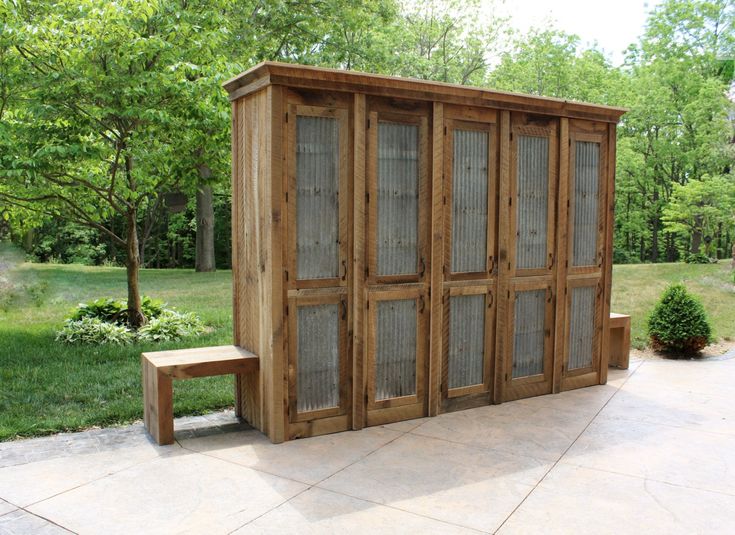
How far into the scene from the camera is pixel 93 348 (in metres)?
7.40

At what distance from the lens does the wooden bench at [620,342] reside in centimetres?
702

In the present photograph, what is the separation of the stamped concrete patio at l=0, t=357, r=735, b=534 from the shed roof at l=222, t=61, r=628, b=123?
2.52 m

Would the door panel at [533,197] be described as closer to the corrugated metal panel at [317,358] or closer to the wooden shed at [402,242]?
the wooden shed at [402,242]

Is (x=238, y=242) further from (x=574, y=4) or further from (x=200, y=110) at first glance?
(x=574, y=4)

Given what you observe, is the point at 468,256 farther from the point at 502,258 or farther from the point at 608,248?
the point at 608,248

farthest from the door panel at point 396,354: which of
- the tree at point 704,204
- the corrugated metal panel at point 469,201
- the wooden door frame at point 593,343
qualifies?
the tree at point 704,204

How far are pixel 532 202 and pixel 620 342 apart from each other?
7.80 ft

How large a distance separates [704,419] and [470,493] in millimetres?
2657

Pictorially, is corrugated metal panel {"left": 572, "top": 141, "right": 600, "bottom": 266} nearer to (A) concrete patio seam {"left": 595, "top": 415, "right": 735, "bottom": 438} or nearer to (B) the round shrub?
(A) concrete patio seam {"left": 595, "top": 415, "right": 735, "bottom": 438}

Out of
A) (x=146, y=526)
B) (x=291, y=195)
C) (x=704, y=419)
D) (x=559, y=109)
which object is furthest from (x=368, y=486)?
(x=559, y=109)

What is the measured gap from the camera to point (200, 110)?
7426 millimetres

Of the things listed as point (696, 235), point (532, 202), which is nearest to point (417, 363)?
point (532, 202)

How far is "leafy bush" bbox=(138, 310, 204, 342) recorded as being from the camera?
7910 mm

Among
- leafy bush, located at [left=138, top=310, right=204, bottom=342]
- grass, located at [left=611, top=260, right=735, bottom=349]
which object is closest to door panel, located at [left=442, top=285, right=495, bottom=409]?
grass, located at [left=611, top=260, right=735, bottom=349]
